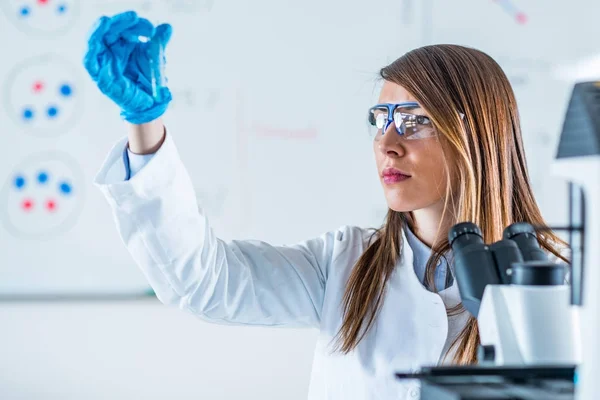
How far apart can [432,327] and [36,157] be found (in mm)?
1290

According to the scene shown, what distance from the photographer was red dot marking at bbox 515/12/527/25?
198cm

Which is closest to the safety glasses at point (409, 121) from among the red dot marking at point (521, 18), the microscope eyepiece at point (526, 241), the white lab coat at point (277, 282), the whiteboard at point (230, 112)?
the white lab coat at point (277, 282)

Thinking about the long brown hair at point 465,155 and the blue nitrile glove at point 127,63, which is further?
the long brown hair at point 465,155

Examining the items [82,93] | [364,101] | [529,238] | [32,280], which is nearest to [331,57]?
[364,101]

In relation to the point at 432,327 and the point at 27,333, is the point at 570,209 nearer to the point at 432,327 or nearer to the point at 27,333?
the point at 432,327

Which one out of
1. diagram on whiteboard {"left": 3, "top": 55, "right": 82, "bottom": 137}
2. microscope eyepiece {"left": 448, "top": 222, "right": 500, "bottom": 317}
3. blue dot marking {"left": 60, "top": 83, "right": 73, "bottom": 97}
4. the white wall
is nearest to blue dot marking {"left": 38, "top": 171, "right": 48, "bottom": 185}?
diagram on whiteboard {"left": 3, "top": 55, "right": 82, "bottom": 137}

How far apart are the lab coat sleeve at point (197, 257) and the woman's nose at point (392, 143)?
260 mm

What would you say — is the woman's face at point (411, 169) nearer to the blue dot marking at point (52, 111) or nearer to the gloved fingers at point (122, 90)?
the gloved fingers at point (122, 90)

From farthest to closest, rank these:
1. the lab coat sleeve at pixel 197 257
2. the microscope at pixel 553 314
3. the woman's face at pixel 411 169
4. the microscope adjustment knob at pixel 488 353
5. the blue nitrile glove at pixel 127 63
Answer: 1. the woman's face at pixel 411 169
2. the lab coat sleeve at pixel 197 257
3. the blue nitrile glove at pixel 127 63
4. the microscope adjustment knob at pixel 488 353
5. the microscope at pixel 553 314

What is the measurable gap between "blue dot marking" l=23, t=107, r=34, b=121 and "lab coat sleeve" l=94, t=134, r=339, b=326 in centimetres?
97

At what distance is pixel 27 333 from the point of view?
6.45 feet

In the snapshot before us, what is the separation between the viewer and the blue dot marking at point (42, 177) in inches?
77.0

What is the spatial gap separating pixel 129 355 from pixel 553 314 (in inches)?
59.2

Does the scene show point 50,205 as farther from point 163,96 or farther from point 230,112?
point 163,96
